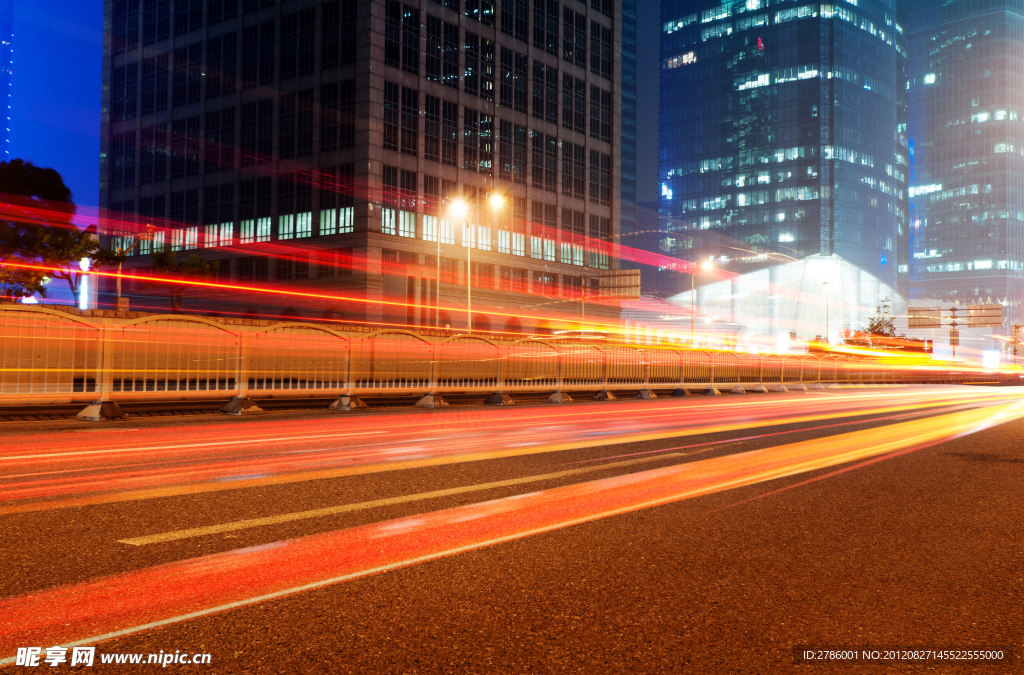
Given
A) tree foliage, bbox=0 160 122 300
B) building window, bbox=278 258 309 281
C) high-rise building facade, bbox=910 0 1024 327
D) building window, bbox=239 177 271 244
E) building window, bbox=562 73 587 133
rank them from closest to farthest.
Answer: tree foliage, bbox=0 160 122 300
building window, bbox=278 258 309 281
building window, bbox=239 177 271 244
building window, bbox=562 73 587 133
high-rise building facade, bbox=910 0 1024 327

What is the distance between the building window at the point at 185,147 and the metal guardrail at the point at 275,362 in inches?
2116

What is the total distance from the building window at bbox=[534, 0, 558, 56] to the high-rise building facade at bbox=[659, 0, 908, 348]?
67.7 m

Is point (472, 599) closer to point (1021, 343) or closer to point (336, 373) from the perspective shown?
point (336, 373)

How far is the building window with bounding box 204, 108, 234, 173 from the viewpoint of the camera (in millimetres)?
65938

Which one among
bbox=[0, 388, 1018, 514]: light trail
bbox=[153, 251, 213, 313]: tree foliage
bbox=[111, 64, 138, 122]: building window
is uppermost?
bbox=[111, 64, 138, 122]: building window

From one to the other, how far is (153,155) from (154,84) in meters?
6.40

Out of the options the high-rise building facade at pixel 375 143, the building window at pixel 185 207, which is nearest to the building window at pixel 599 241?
the high-rise building facade at pixel 375 143

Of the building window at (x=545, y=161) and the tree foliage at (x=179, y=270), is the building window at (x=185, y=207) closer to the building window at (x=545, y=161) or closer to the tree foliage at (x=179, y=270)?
the tree foliage at (x=179, y=270)

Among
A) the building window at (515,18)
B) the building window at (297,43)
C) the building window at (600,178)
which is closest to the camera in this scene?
the building window at (297,43)

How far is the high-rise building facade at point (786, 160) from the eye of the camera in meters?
135

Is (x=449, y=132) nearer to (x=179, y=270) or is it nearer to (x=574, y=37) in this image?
(x=574, y=37)

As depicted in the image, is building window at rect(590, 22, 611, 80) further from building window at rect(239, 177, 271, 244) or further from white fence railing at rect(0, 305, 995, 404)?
white fence railing at rect(0, 305, 995, 404)

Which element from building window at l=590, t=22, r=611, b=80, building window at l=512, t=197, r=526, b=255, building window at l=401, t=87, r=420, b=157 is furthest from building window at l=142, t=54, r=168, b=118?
building window at l=590, t=22, r=611, b=80

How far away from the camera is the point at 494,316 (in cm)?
6500
